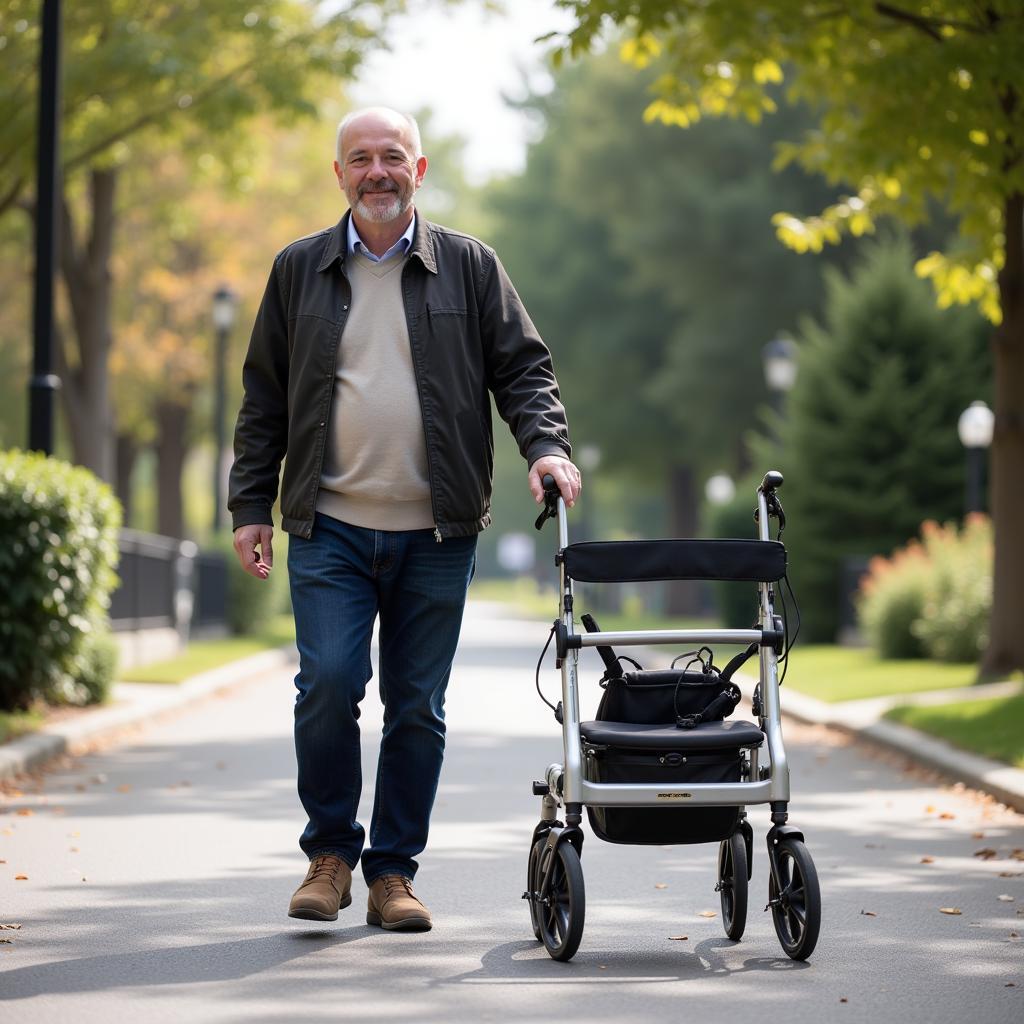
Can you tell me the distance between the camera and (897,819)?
30.2 feet

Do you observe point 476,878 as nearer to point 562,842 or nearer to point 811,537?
point 562,842

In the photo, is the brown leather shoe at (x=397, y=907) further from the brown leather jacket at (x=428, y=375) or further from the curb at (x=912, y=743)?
the curb at (x=912, y=743)

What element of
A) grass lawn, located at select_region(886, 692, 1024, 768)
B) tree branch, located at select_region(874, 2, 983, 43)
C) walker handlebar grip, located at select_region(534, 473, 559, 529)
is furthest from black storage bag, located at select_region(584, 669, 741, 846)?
tree branch, located at select_region(874, 2, 983, 43)

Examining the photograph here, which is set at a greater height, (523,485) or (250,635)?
(523,485)

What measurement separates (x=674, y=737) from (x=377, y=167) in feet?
6.04

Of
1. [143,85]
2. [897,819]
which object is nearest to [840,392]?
[143,85]

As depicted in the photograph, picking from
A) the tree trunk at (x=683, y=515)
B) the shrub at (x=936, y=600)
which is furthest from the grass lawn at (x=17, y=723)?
the tree trunk at (x=683, y=515)

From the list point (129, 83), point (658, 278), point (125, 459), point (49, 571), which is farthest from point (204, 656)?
point (658, 278)

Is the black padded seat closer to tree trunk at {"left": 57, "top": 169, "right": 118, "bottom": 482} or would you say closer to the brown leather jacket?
the brown leather jacket

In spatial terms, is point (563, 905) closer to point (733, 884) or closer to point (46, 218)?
point (733, 884)

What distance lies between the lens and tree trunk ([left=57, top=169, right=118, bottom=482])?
75.3 ft

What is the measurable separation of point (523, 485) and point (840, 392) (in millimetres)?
67240

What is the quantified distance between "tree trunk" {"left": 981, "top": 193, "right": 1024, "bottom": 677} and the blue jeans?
10.6 metres

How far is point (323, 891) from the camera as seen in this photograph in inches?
223
